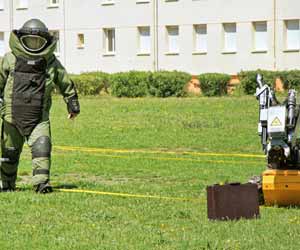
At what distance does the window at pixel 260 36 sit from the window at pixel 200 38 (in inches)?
121

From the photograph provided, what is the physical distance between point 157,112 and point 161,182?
16644 millimetres

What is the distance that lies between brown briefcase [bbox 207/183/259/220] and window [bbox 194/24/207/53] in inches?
1557

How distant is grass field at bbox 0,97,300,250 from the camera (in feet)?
32.6

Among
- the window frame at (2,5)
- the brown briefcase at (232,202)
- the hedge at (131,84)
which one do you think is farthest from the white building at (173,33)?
the brown briefcase at (232,202)

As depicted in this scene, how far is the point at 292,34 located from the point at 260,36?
173 cm

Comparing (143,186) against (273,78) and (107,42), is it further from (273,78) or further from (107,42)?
(107,42)

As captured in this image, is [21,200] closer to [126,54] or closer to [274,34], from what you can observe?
[274,34]

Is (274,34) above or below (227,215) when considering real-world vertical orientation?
above

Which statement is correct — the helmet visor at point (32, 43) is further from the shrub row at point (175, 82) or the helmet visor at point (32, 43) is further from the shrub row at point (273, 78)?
the shrub row at point (273, 78)

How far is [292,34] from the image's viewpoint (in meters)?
46.8

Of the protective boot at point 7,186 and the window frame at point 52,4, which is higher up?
the window frame at point 52,4

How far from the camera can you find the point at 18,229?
10562mm

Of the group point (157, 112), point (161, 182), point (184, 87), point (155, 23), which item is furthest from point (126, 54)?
point (161, 182)

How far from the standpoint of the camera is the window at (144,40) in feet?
173
